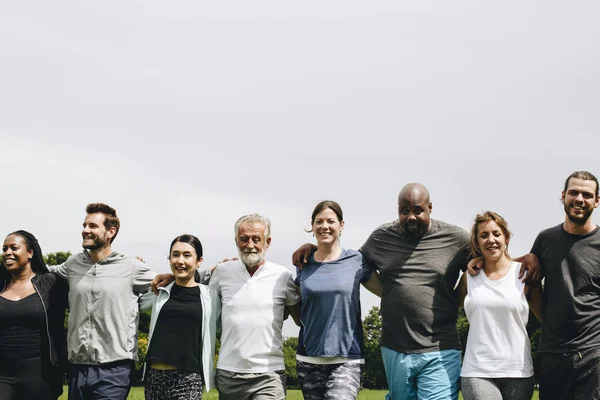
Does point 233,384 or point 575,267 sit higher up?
point 575,267

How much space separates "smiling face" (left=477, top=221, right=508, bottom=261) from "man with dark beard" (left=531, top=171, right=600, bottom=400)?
24.3 inches

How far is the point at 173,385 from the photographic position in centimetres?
826

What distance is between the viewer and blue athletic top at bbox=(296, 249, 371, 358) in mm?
8203

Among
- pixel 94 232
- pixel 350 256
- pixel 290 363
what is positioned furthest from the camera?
pixel 290 363

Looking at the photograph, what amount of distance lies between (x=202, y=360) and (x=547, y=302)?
4250 mm

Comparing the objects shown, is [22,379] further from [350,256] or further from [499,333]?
[499,333]

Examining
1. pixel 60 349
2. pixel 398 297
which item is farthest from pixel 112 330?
pixel 398 297

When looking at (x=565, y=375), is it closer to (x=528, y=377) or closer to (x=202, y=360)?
(x=528, y=377)

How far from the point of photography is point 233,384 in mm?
8359

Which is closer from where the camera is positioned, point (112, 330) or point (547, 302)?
point (547, 302)

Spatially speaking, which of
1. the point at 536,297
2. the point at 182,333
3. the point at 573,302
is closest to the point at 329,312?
the point at 182,333

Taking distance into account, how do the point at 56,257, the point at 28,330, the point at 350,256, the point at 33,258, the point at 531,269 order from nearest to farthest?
1. the point at 531,269
2. the point at 350,256
3. the point at 28,330
4. the point at 33,258
5. the point at 56,257

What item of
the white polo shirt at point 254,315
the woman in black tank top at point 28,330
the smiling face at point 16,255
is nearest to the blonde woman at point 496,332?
the white polo shirt at point 254,315

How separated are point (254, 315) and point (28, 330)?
3.02 m
